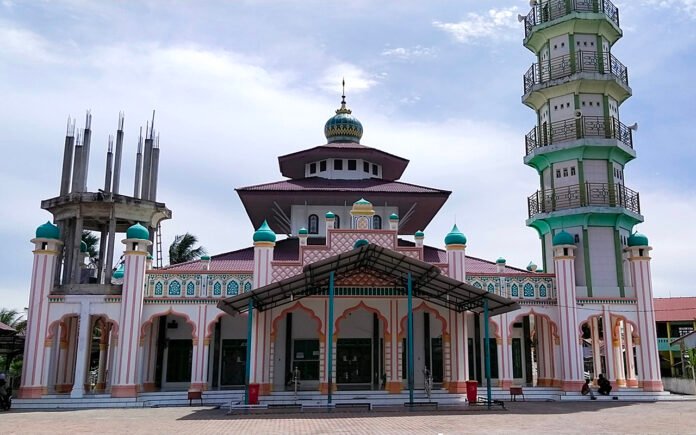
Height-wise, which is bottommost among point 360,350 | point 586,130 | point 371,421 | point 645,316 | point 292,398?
point 371,421

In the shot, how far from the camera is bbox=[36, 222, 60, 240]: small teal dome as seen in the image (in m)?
23.1

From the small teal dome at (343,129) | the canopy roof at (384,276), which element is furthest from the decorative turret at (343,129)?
the canopy roof at (384,276)

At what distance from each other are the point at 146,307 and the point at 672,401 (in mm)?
19448

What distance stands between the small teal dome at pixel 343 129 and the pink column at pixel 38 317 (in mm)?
15475

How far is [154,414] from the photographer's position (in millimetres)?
18344

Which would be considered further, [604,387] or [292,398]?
[604,387]

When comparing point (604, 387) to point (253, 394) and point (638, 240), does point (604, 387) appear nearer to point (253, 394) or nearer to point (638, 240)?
point (638, 240)

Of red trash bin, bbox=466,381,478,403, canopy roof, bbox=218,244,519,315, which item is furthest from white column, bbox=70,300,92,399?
red trash bin, bbox=466,381,478,403

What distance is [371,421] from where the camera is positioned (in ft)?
52.6

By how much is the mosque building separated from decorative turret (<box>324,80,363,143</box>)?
3010mm

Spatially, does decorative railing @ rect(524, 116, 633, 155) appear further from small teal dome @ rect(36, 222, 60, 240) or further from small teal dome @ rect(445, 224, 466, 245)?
small teal dome @ rect(36, 222, 60, 240)

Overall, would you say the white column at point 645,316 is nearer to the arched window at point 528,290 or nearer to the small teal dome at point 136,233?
the arched window at point 528,290

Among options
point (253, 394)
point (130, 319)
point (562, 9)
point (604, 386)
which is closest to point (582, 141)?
point (562, 9)

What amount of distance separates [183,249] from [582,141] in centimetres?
2918
